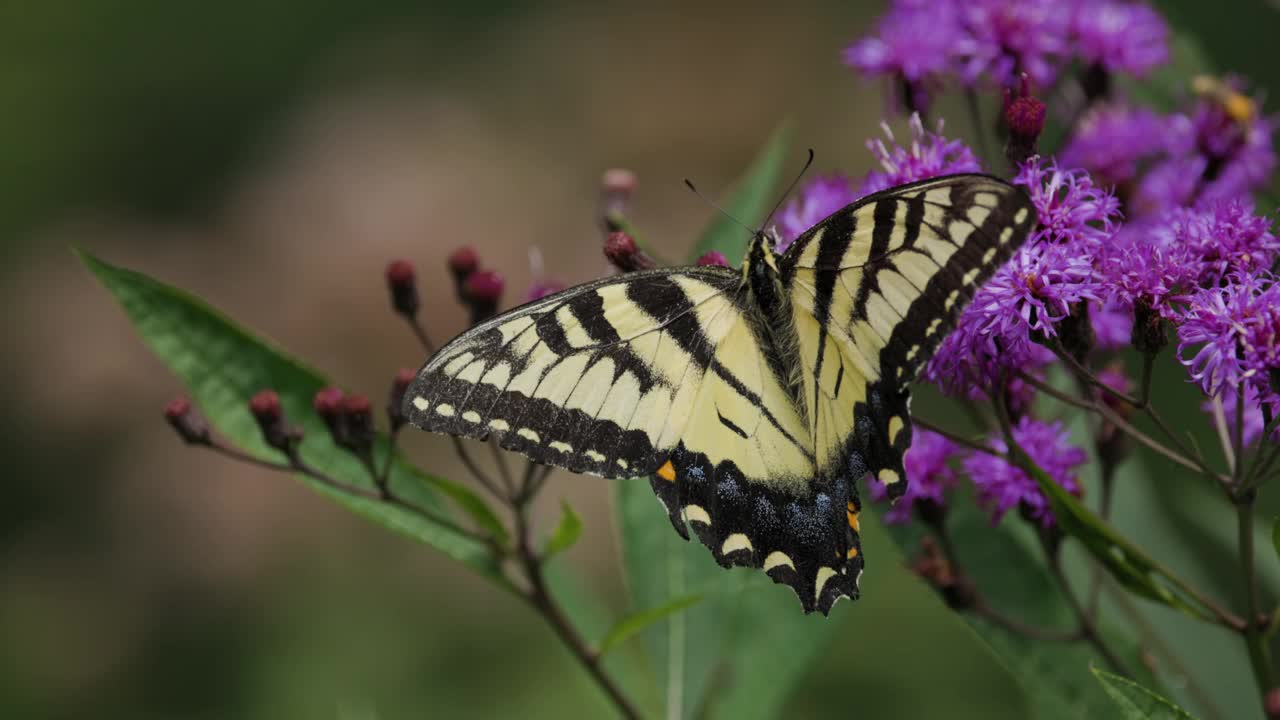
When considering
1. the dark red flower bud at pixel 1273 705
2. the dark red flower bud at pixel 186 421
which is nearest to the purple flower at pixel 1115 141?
the dark red flower bud at pixel 1273 705

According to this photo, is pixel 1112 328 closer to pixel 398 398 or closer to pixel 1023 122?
pixel 1023 122

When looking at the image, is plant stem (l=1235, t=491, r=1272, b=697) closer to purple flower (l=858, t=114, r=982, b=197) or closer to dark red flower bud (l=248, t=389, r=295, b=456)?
purple flower (l=858, t=114, r=982, b=197)

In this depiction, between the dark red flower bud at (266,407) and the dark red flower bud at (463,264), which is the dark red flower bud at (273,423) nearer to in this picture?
the dark red flower bud at (266,407)

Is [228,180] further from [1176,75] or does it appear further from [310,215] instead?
[1176,75]

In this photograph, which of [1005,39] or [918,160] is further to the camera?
[1005,39]

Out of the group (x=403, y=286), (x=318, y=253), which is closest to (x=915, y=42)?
(x=403, y=286)

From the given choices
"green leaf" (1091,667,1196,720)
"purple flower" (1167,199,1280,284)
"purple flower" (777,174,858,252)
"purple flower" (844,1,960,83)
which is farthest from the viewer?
"purple flower" (844,1,960,83)

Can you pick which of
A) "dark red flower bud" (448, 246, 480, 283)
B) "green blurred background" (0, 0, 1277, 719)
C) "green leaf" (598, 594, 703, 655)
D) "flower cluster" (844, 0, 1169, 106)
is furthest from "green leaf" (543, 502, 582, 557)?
"green blurred background" (0, 0, 1277, 719)
